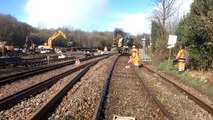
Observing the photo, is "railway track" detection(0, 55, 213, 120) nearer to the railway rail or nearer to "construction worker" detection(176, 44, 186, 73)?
the railway rail

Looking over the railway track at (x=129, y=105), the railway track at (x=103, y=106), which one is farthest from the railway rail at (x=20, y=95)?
the railway track at (x=129, y=105)

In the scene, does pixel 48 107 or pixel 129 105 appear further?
pixel 129 105

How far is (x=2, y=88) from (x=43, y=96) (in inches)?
107

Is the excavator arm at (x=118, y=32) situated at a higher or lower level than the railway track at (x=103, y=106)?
higher

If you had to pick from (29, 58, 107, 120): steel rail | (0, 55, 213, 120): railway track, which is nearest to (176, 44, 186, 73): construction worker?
(0, 55, 213, 120): railway track

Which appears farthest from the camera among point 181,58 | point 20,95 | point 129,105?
point 181,58

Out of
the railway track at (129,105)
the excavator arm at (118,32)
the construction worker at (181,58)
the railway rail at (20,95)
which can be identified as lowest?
the railway track at (129,105)

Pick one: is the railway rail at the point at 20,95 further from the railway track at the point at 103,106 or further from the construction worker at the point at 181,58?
the construction worker at the point at 181,58

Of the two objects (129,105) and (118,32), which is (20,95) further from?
(118,32)

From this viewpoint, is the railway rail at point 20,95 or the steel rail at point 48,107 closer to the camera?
the steel rail at point 48,107

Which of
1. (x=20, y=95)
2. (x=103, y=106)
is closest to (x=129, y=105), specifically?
(x=103, y=106)

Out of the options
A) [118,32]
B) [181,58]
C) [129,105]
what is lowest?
A: [129,105]

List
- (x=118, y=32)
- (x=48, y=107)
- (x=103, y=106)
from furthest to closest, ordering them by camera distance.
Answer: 1. (x=118, y=32)
2. (x=103, y=106)
3. (x=48, y=107)

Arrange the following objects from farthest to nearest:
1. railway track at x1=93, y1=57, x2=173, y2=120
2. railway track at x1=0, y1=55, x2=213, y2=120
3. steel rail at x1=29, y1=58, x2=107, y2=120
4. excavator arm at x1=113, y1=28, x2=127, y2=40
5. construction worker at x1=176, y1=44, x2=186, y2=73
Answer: excavator arm at x1=113, y1=28, x2=127, y2=40, construction worker at x1=176, y1=44, x2=186, y2=73, railway track at x1=93, y1=57, x2=173, y2=120, railway track at x1=0, y1=55, x2=213, y2=120, steel rail at x1=29, y1=58, x2=107, y2=120
